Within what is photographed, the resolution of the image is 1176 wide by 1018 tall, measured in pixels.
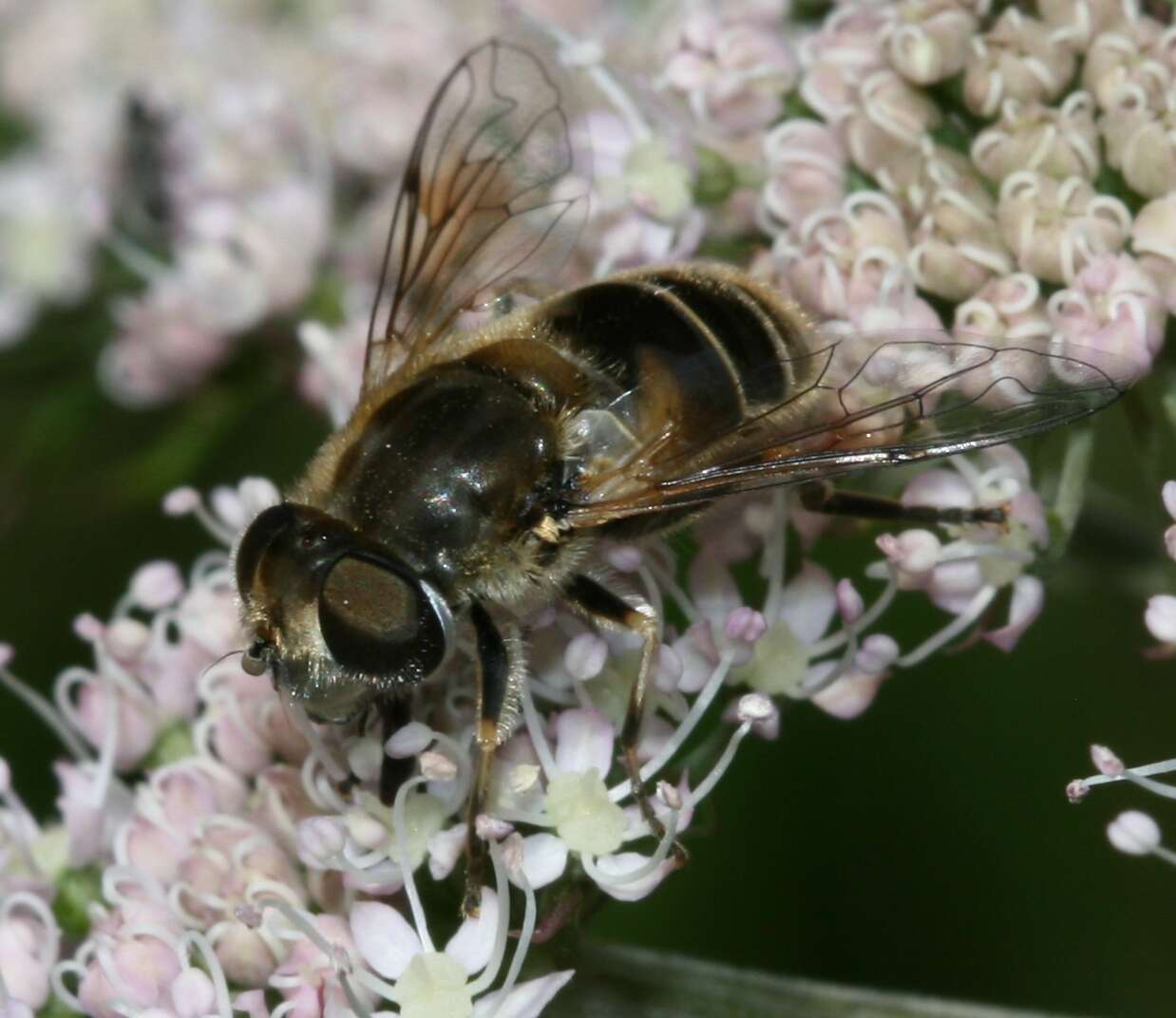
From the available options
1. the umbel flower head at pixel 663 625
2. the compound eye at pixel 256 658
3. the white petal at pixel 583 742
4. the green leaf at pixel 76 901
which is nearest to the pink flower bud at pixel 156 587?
the umbel flower head at pixel 663 625

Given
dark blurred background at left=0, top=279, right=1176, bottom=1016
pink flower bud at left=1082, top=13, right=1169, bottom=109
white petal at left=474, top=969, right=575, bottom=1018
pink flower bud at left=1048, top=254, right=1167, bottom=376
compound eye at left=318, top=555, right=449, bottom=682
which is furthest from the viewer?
dark blurred background at left=0, top=279, right=1176, bottom=1016

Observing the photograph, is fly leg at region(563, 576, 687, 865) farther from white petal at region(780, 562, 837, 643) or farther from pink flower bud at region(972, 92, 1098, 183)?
pink flower bud at region(972, 92, 1098, 183)

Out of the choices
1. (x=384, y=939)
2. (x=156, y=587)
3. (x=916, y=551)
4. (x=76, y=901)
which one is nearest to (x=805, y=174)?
(x=916, y=551)

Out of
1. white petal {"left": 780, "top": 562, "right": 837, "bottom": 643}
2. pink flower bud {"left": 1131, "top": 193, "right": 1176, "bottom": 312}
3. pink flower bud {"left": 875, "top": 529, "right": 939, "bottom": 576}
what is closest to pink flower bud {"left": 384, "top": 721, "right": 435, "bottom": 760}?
white petal {"left": 780, "top": 562, "right": 837, "bottom": 643}

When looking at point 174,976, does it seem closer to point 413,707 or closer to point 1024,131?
point 413,707

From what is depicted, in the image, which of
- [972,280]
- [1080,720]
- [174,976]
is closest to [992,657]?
[1080,720]

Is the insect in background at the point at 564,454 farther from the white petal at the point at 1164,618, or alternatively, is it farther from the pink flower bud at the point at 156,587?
the pink flower bud at the point at 156,587
